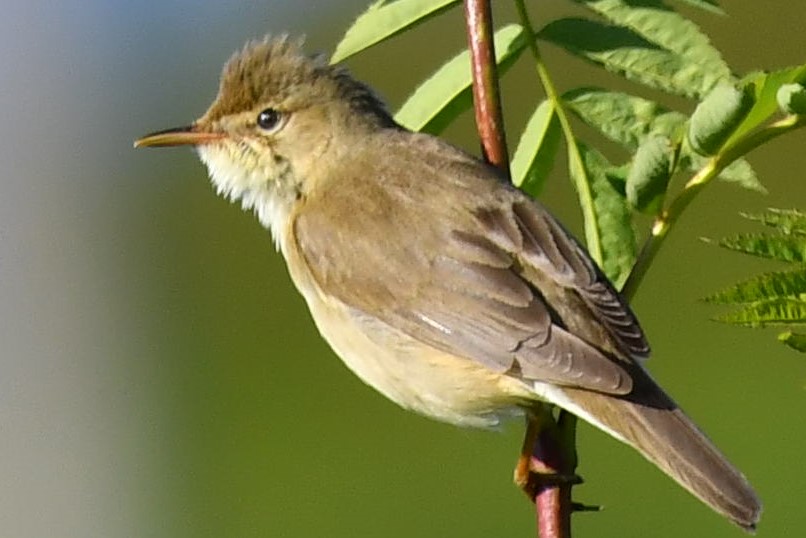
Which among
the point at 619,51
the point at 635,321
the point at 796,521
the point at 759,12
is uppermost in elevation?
the point at 759,12

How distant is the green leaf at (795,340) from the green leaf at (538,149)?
27.1 inches

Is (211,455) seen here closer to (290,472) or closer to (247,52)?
(290,472)

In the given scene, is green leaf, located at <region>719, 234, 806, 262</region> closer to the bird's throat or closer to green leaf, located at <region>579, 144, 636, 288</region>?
green leaf, located at <region>579, 144, 636, 288</region>

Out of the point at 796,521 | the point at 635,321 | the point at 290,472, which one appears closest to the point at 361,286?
the point at 635,321

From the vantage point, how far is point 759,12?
8.04 metres

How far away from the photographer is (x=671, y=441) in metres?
2.49

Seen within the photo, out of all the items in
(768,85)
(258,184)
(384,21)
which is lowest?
(768,85)

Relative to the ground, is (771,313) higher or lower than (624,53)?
lower

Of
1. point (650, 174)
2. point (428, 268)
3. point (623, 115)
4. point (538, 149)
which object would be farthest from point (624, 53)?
point (428, 268)

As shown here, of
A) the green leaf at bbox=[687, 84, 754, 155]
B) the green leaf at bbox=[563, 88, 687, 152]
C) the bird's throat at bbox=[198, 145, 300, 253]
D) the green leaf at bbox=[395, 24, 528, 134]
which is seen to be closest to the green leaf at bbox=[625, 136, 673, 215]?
the green leaf at bbox=[687, 84, 754, 155]

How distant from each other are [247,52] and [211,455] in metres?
6.08

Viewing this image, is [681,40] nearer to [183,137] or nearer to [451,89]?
[451,89]

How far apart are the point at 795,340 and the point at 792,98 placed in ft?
1.01

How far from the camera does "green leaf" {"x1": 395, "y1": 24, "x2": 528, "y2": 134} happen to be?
8.63 feet
